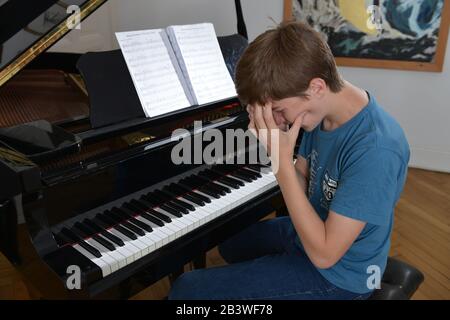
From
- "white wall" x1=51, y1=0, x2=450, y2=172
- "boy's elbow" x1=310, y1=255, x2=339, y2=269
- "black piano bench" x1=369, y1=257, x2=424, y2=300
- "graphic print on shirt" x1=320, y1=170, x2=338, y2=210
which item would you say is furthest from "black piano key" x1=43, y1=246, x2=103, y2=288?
"white wall" x1=51, y1=0, x2=450, y2=172

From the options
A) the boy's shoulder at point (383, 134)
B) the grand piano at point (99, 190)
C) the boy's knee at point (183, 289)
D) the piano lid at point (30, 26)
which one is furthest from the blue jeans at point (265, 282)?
the piano lid at point (30, 26)

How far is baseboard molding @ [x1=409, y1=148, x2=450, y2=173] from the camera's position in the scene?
11.5 feet

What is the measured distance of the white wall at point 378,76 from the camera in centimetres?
340

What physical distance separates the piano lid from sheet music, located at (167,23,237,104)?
0.36 meters

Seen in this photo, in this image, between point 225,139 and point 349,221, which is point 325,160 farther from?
point 225,139

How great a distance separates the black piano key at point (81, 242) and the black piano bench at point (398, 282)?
2.82 ft

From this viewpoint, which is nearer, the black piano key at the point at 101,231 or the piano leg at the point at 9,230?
the piano leg at the point at 9,230

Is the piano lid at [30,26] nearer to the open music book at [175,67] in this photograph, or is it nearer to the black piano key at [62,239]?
the open music book at [175,67]

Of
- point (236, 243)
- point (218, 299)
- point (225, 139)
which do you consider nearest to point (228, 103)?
point (225, 139)

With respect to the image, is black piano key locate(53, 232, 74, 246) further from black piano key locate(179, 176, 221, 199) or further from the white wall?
the white wall

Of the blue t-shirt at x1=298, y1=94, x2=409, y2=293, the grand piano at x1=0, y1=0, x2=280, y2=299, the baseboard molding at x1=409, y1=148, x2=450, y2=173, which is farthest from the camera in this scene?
the baseboard molding at x1=409, y1=148, x2=450, y2=173

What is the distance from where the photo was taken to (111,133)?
4.80 ft

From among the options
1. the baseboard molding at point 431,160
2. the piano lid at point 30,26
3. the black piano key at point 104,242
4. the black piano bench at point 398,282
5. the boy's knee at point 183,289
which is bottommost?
the baseboard molding at point 431,160

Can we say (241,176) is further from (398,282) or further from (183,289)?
(398,282)
